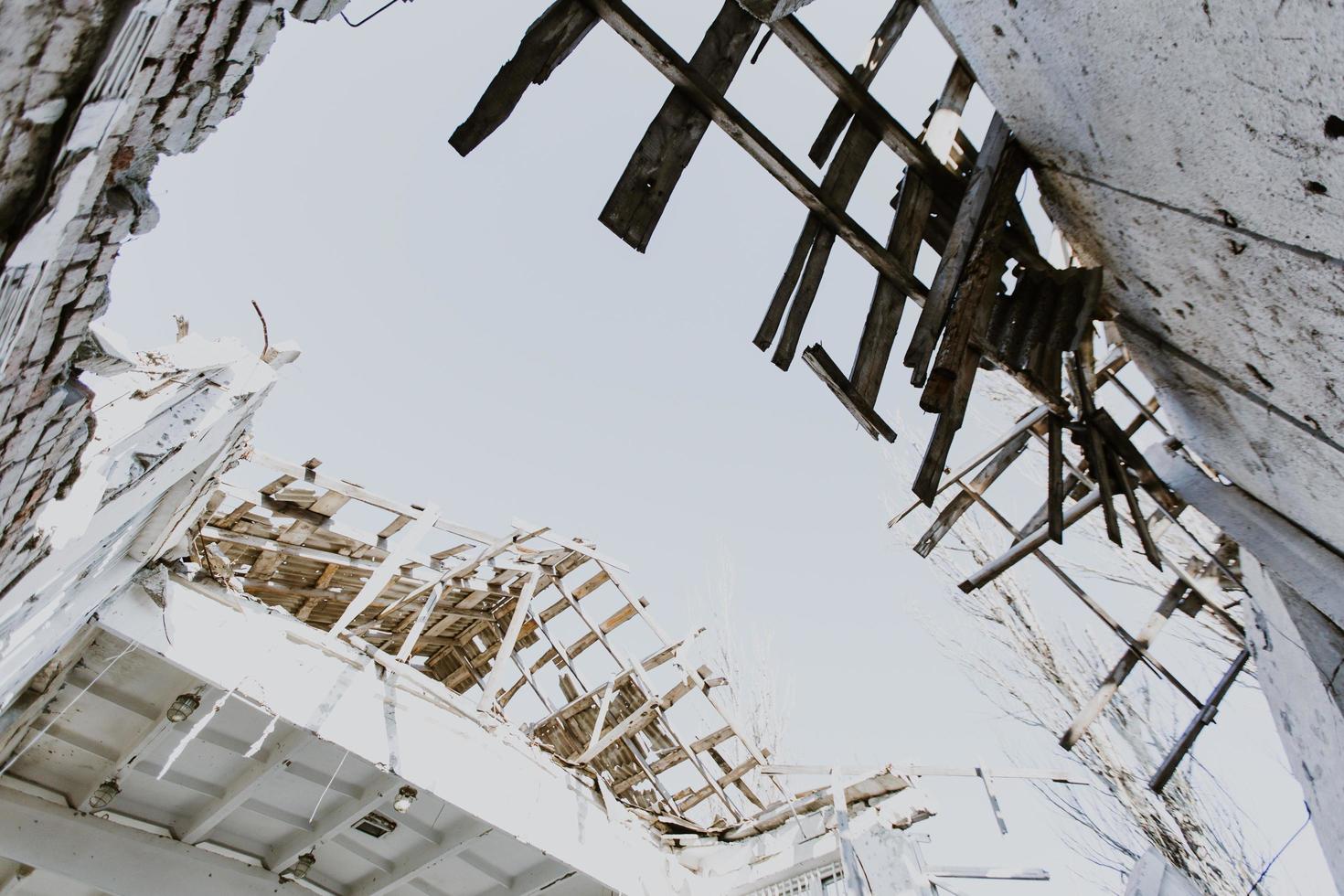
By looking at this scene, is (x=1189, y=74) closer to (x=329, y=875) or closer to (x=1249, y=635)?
(x=1249, y=635)

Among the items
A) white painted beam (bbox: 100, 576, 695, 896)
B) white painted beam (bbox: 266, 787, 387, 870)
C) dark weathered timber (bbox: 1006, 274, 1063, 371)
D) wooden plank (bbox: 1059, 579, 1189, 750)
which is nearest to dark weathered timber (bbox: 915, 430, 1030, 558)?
wooden plank (bbox: 1059, 579, 1189, 750)

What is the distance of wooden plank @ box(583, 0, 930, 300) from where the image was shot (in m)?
2.96

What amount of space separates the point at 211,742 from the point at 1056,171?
658cm

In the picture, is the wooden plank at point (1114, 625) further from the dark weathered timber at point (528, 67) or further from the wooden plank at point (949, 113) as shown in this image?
the dark weathered timber at point (528, 67)

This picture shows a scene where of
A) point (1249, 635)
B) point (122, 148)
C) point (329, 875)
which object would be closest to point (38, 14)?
point (122, 148)

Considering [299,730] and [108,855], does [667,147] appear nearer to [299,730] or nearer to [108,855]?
[299,730]

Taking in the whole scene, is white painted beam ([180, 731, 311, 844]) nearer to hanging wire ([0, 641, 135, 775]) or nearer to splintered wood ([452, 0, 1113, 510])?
hanging wire ([0, 641, 135, 775])

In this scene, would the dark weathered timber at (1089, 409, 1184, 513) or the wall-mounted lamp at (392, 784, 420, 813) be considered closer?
the dark weathered timber at (1089, 409, 1184, 513)

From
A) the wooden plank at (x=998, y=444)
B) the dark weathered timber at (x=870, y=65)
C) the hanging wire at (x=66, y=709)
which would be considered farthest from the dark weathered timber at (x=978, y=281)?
the hanging wire at (x=66, y=709)

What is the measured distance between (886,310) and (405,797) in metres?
4.92

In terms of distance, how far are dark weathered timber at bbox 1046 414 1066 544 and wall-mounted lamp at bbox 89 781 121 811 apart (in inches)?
263

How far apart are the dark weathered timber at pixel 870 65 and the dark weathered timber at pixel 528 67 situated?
1065 millimetres

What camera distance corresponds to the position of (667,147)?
306 cm

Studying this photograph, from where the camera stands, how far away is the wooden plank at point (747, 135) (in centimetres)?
296
